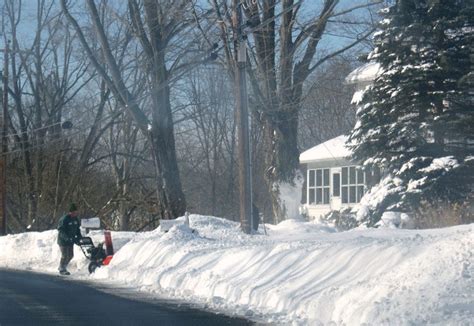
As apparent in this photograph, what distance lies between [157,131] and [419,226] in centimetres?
1104

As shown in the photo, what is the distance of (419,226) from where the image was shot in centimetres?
2542

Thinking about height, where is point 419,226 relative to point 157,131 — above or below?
below

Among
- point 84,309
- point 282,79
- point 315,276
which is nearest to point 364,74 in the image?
point 282,79

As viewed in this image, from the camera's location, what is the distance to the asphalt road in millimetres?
12602

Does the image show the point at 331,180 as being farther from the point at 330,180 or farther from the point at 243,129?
the point at 243,129

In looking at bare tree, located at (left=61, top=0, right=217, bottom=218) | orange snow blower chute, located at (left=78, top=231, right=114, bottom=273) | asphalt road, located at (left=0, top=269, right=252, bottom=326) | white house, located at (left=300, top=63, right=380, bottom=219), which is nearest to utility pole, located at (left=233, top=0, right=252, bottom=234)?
orange snow blower chute, located at (left=78, top=231, right=114, bottom=273)

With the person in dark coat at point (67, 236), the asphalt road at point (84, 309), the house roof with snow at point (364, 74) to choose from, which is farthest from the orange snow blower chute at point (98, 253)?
the house roof with snow at point (364, 74)

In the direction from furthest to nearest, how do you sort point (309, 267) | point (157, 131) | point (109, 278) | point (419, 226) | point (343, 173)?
1. point (343, 173)
2. point (157, 131)
3. point (419, 226)
4. point (109, 278)
5. point (309, 267)

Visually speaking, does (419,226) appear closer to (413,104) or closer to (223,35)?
(413,104)

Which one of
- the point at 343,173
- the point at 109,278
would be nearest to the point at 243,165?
the point at 109,278

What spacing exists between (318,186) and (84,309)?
29305 mm

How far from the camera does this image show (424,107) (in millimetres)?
27234

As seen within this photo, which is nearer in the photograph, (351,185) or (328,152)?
(351,185)

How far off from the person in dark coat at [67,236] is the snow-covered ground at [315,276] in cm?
91
